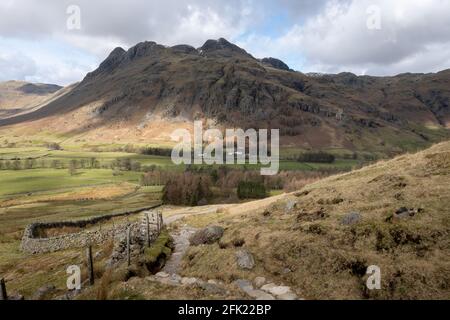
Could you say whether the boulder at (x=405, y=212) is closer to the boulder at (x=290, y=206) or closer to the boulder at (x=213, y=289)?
the boulder at (x=290, y=206)

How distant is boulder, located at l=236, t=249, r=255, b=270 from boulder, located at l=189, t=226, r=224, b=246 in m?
8.65

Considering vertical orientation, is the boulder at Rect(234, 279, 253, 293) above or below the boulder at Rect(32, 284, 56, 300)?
above

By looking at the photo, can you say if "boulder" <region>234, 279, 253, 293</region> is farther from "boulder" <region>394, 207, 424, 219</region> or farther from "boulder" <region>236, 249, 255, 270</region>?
"boulder" <region>394, 207, 424, 219</region>

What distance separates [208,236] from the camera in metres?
38.2

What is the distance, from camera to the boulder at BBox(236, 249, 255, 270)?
26.9m

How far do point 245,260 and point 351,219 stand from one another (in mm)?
9202

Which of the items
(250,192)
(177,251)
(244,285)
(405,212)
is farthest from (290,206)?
(250,192)

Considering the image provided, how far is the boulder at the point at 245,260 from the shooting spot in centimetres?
2690

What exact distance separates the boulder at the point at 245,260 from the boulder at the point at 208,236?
8652 mm

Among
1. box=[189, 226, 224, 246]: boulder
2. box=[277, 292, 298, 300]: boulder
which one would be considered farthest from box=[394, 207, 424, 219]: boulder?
box=[189, 226, 224, 246]: boulder

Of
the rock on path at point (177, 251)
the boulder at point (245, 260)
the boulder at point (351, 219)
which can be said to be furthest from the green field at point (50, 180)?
the boulder at point (351, 219)

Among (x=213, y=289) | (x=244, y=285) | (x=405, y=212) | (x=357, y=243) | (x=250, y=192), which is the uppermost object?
(x=405, y=212)

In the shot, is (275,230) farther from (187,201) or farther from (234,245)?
(187,201)

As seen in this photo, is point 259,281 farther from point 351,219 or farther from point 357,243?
point 351,219
